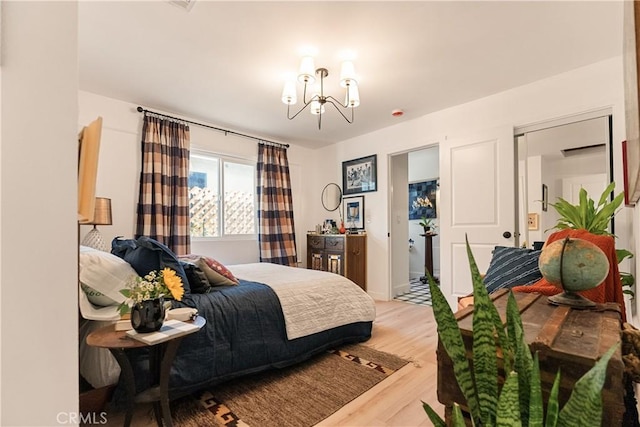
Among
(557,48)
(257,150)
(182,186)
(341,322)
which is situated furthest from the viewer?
(257,150)

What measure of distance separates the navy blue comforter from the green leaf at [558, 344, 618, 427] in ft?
5.78

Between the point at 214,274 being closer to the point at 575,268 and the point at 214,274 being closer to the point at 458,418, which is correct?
the point at 458,418

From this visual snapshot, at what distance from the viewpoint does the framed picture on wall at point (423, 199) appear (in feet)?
20.1

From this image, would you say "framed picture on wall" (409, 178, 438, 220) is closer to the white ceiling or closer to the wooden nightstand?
the white ceiling

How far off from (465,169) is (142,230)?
363 centimetres

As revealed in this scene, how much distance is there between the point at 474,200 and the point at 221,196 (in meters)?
3.18

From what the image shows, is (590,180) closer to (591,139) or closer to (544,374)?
(591,139)

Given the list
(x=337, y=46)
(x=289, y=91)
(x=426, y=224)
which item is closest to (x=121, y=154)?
(x=289, y=91)

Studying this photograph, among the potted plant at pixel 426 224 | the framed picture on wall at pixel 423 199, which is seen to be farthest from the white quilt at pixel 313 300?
the framed picture on wall at pixel 423 199

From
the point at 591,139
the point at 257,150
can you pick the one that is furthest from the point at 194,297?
the point at 591,139

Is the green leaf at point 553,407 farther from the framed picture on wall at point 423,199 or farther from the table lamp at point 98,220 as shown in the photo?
the framed picture on wall at point 423,199

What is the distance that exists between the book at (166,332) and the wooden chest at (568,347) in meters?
1.16

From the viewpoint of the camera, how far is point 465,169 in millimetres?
3340

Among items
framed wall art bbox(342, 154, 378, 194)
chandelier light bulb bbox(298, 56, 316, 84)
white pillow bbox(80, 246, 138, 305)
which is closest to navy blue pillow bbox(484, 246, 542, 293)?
chandelier light bulb bbox(298, 56, 316, 84)
